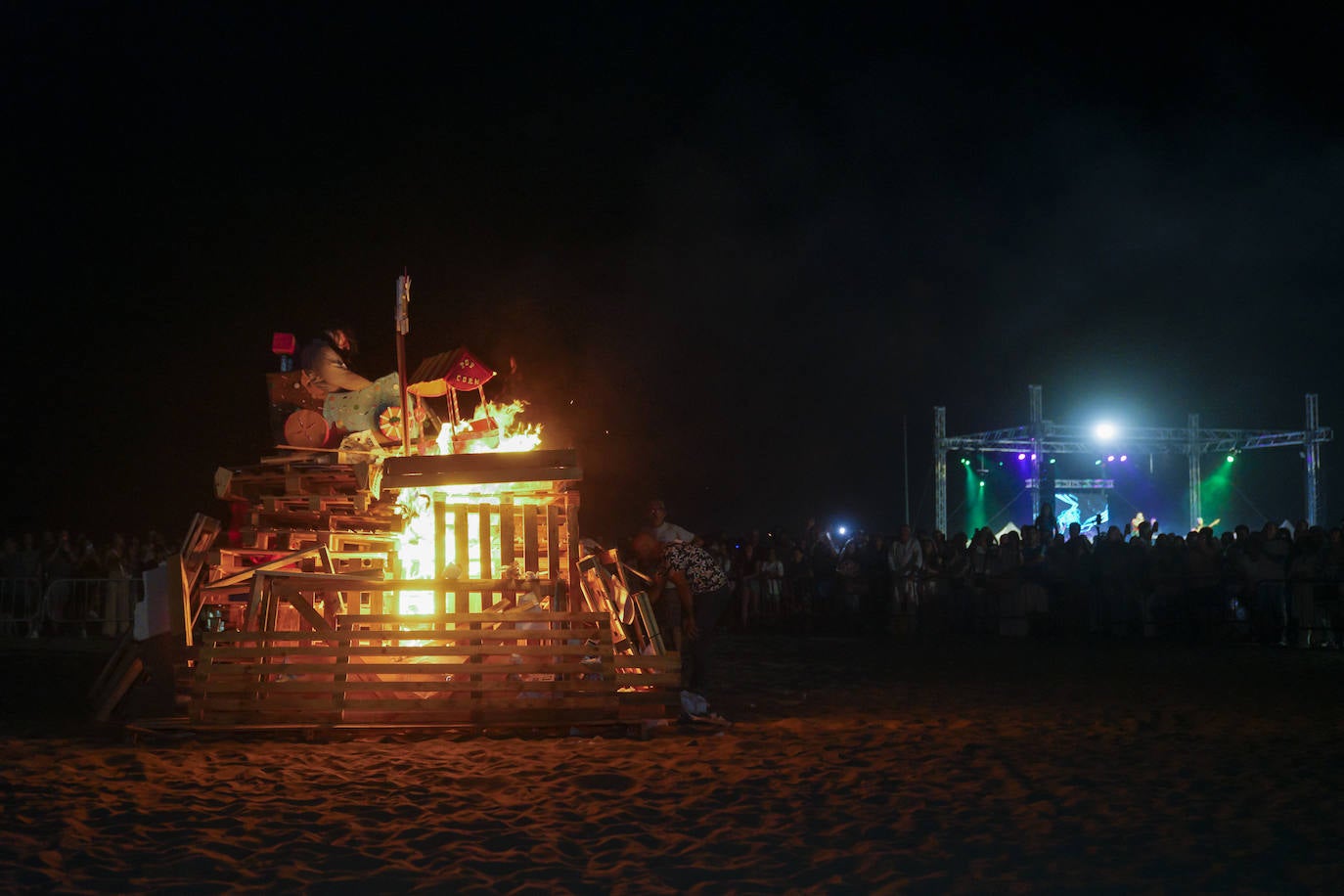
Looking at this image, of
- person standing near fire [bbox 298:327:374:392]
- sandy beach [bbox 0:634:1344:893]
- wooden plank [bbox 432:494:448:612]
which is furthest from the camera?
person standing near fire [bbox 298:327:374:392]

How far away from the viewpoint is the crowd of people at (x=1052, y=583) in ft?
56.8

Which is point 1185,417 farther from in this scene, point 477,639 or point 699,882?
point 699,882

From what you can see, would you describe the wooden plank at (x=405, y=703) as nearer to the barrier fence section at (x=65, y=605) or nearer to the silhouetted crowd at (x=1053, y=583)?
the silhouetted crowd at (x=1053, y=583)

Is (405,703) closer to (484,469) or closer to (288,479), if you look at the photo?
(484,469)

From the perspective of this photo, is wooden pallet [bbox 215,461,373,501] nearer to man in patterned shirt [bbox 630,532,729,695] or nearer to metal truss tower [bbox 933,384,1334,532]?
man in patterned shirt [bbox 630,532,729,695]

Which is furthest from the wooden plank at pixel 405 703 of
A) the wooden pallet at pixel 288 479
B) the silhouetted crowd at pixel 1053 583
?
the silhouetted crowd at pixel 1053 583

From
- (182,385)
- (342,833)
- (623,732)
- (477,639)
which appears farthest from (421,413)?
(182,385)

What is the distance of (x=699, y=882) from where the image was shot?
17.0ft

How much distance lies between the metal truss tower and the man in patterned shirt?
75.7 feet

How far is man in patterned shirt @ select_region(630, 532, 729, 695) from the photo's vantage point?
34.6 feet

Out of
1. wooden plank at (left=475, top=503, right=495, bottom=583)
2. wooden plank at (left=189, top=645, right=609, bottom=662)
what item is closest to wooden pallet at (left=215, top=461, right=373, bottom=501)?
wooden plank at (left=475, top=503, right=495, bottom=583)

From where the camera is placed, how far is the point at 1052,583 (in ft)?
65.8

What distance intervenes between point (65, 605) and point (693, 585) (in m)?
14.9

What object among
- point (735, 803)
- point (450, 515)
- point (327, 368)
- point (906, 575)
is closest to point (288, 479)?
point (327, 368)
